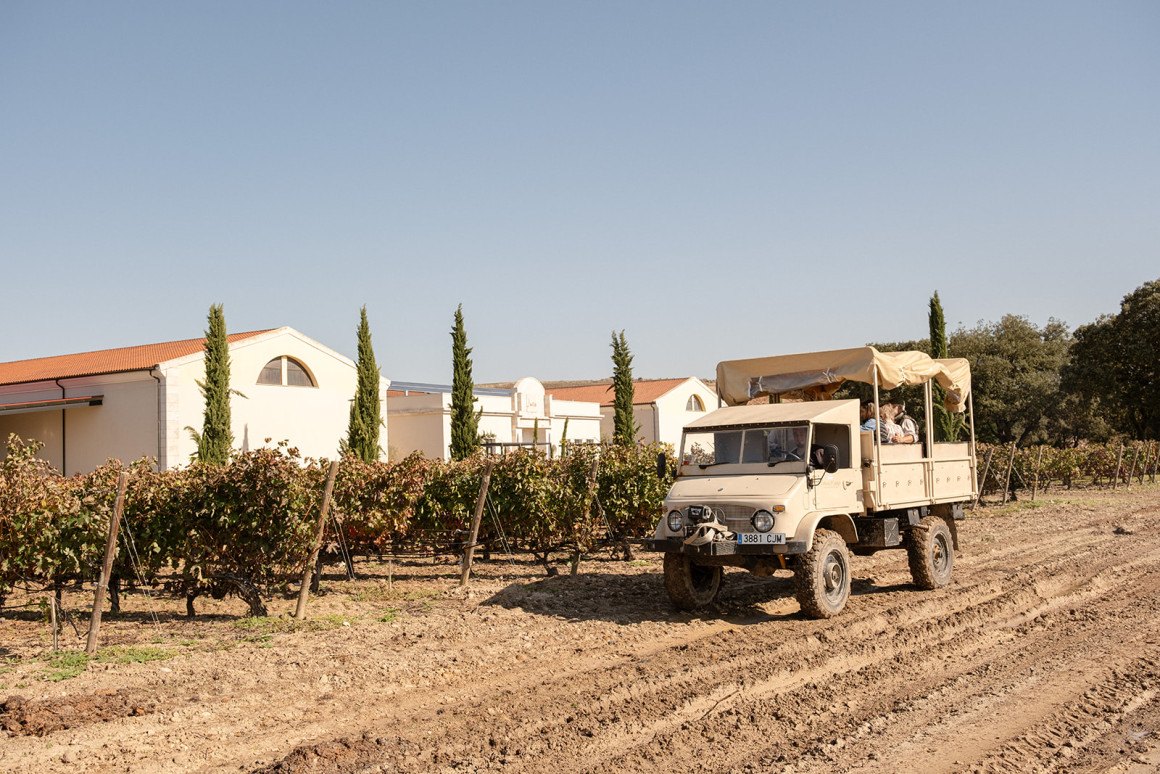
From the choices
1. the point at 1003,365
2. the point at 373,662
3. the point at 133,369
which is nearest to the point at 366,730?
the point at 373,662

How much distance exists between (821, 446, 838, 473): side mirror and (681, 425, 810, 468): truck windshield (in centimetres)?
19

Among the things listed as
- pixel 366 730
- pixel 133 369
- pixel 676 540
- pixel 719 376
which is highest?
pixel 133 369

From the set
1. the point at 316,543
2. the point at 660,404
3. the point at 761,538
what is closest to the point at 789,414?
the point at 761,538

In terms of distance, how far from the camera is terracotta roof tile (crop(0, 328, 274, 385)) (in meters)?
31.1

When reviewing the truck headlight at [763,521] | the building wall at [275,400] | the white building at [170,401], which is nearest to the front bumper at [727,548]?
the truck headlight at [763,521]

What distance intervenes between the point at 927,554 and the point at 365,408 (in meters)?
25.0

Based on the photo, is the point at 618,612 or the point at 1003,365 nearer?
the point at 618,612

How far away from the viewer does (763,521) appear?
30.3 feet

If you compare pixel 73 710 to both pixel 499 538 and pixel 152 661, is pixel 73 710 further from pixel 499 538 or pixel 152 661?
pixel 499 538

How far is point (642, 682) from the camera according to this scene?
706 centimetres

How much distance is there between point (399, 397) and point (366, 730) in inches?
1295

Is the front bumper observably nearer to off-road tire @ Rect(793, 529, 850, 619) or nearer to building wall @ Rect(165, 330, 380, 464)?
off-road tire @ Rect(793, 529, 850, 619)

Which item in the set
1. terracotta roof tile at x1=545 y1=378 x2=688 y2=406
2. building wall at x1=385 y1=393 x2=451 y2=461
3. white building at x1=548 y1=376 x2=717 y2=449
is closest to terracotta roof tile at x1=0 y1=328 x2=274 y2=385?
building wall at x1=385 y1=393 x2=451 y2=461

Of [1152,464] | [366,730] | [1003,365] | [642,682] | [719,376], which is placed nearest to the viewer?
[366,730]
